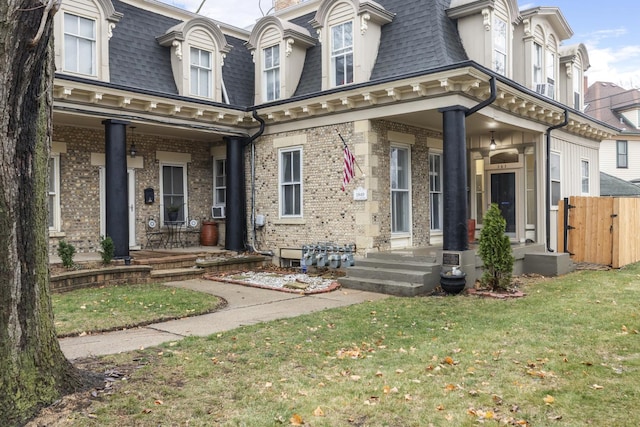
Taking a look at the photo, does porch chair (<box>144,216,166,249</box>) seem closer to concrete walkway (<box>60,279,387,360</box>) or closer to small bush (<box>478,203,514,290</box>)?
concrete walkway (<box>60,279,387,360</box>)

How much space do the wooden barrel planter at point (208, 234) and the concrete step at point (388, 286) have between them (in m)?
5.90

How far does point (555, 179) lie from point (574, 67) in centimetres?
380

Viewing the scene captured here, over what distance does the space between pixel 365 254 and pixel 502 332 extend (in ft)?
17.3

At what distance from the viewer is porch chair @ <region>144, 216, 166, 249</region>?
14031mm

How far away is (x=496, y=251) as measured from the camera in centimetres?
929

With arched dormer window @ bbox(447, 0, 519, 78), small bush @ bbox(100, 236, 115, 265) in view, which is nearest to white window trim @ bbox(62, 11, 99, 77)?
small bush @ bbox(100, 236, 115, 265)

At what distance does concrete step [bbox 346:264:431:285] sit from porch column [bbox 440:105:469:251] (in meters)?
0.93

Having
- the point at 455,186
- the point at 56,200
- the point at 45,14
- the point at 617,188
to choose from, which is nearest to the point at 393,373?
the point at 45,14

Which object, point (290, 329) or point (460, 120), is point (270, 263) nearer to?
point (460, 120)

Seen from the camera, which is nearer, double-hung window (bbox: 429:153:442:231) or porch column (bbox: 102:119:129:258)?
porch column (bbox: 102:119:129:258)

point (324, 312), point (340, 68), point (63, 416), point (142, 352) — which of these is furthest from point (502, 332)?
point (340, 68)

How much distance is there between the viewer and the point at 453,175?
10102 millimetres

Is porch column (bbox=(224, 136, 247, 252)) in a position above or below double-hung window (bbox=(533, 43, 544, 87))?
below

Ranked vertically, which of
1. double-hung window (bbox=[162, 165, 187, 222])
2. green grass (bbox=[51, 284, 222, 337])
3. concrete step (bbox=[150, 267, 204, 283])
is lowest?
green grass (bbox=[51, 284, 222, 337])
